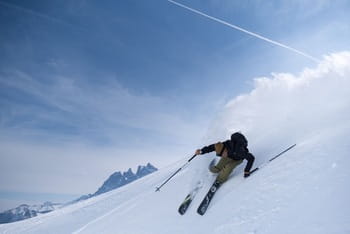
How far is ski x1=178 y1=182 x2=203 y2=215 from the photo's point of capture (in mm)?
8984

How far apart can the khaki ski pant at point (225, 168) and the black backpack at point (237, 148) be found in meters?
0.23

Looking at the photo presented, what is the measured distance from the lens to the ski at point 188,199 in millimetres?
8984

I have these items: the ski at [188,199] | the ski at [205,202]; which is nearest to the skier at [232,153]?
the ski at [205,202]

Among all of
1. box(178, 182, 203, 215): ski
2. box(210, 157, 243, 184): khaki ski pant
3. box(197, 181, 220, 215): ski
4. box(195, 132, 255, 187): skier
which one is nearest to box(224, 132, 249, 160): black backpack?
box(195, 132, 255, 187): skier

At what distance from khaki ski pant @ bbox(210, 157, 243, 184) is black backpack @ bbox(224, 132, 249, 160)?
0.23m

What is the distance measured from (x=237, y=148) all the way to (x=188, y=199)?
2.57 metres

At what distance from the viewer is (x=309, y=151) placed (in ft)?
25.8

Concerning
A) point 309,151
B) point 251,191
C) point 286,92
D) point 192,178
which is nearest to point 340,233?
point 251,191

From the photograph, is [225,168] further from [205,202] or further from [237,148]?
[205,202]

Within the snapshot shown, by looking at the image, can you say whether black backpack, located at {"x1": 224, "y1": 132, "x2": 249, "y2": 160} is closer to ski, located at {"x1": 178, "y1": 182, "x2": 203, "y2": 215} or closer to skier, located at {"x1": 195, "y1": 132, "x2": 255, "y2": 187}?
skier, located at {"x1": 195, "y1": 132, "x2": 255, "y2": 187}

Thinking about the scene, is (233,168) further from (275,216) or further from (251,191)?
(275,216)

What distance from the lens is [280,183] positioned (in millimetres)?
6922

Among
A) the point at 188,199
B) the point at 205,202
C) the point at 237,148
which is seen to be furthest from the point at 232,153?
the point at 188,199

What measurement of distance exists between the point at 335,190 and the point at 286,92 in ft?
30.6
